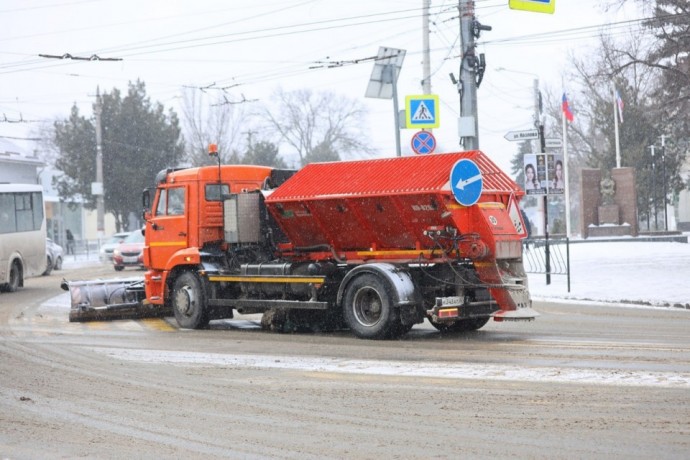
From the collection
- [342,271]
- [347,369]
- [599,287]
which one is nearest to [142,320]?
[342,271]

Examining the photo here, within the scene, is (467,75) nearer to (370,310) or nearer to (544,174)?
(544,174)

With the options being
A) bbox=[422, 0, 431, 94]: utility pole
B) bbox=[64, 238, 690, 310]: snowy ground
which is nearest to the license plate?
bbox=[64, 238, 690, 310]: snowy ground

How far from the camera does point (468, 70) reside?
72.7 ft

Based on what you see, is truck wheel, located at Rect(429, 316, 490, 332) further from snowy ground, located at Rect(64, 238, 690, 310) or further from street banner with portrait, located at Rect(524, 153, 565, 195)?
street banner with portrait, located at Rect(524, 153, 565, 195)

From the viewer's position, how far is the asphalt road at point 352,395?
7.34 metres

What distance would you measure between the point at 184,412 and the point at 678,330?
8.56 metres

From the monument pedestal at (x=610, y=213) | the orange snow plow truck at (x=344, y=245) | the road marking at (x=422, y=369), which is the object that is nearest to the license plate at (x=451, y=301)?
the orange snow plow truck at (x=344, y=245)

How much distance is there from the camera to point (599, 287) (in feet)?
78.5

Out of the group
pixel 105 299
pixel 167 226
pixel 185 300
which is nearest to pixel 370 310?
pixel 185 300

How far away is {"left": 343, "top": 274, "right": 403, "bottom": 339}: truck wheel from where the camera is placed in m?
14.2

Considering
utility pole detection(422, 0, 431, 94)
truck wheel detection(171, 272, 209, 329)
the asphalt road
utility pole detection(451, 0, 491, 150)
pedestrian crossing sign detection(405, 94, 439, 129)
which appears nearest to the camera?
the asphalt road

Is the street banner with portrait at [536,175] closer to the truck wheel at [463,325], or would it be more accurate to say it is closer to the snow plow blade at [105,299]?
the truck wheel at [463,325]

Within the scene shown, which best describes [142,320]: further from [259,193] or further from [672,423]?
[672,423]

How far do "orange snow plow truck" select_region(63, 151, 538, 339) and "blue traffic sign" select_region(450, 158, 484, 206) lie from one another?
0.01 meters
